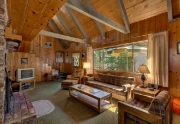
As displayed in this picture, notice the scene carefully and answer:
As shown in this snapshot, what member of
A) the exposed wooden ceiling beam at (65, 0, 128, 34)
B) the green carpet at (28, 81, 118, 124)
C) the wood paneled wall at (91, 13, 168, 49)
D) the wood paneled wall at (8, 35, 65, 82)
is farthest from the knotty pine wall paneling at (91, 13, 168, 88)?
the wood paneled wall at (8, 35, 65, 82)

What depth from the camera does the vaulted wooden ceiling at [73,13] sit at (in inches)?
49.9

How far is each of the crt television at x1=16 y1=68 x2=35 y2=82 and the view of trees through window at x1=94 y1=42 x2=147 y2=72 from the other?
11.4ft

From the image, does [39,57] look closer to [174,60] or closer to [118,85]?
[118,85]

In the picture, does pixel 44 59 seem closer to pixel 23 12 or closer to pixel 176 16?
pixel 23 12

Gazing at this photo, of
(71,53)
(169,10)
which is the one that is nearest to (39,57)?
(71,53)

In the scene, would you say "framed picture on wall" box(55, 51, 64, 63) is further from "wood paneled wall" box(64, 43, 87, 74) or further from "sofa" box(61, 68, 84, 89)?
"sofa" box(61, 68, 84, 89)

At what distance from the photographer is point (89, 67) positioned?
555 centimetres

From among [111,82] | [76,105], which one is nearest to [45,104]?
[76,105]

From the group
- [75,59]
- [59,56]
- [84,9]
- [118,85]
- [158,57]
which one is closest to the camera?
[84,9]

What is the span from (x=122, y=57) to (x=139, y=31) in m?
1.26

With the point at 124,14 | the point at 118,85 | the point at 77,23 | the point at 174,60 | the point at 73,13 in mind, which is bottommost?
the point at 118,85

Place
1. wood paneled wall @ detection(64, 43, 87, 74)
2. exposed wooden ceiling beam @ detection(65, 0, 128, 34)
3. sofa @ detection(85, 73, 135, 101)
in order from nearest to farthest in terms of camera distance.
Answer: exposed wooden ceiling beam @ detection(65, 0, 128, 34), sofa @ detection(85, 73, 135, 101), wood paneled wall @ detection(64, 43, 87, 74)

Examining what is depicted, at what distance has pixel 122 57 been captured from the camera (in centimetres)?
422

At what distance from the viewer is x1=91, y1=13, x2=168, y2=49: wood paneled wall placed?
299 centimetres
